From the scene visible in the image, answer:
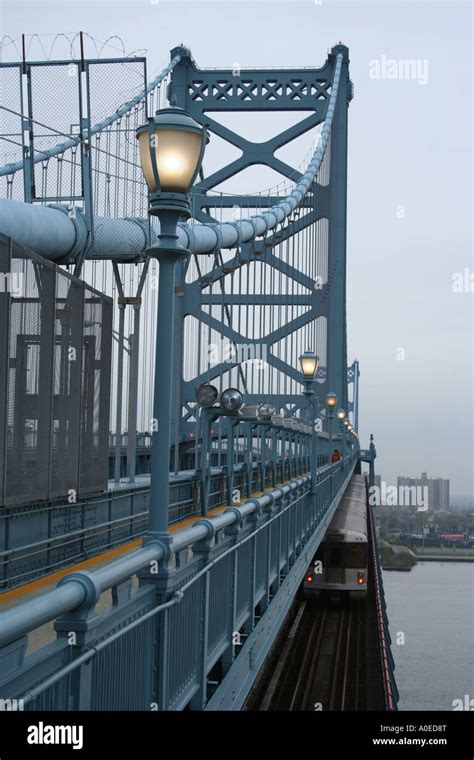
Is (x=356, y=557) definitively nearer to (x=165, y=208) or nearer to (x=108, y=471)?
(x=108, y=471)

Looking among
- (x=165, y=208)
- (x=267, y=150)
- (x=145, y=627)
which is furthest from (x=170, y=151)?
(x=267, y=150)

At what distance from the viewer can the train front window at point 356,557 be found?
2725cm

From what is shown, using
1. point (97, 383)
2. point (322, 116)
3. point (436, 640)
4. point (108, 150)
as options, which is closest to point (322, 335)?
point (322, 116)

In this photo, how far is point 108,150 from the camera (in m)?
14.1

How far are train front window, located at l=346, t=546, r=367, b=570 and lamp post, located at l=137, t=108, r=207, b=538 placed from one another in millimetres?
22509

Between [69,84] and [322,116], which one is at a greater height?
[322,116]

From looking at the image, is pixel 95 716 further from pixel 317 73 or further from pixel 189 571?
pixel 317 73

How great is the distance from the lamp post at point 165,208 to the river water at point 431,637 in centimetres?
1545

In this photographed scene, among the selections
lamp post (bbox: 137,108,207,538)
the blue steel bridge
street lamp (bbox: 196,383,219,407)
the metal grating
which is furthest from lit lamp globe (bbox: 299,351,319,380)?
lamp post (bbox: 137,108,207,538)

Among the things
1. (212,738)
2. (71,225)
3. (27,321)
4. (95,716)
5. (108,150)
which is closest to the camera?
(95,716)

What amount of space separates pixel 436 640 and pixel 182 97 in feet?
153

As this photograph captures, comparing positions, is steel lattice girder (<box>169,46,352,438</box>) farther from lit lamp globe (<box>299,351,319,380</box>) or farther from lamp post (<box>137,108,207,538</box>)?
lamp post (<box>137,108,207,538</box>)

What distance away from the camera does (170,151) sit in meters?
5.32

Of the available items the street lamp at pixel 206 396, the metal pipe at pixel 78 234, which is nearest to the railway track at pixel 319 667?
the street lamp at pixel 206 396
